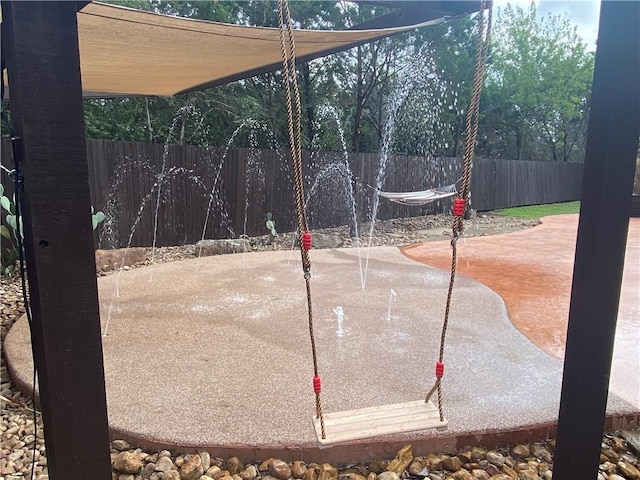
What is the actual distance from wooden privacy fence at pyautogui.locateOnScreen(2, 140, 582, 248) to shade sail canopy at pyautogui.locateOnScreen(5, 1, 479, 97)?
188 cm

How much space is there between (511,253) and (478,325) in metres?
2.98

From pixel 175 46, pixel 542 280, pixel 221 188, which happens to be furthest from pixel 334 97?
pixel 175 46

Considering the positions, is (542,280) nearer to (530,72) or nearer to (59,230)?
(59,230)

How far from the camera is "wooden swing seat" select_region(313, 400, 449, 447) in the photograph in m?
1.27

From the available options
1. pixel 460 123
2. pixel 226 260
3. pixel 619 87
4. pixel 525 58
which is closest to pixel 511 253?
pixel 226 260

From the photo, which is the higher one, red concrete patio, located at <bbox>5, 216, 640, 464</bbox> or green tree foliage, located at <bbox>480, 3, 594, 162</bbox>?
green tree foliage, located at <bbox>480, 3, 594, 162</bbox>

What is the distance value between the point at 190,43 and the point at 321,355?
2.01 m

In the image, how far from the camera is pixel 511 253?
5492 millimetres

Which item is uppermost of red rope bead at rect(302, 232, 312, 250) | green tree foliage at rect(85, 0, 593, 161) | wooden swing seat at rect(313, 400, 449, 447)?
green tree foliage at rect(85, 0, 593, 161)

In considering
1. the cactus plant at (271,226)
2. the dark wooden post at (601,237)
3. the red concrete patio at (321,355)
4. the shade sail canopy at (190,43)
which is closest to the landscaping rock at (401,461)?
the red concrete patio at (321,355)

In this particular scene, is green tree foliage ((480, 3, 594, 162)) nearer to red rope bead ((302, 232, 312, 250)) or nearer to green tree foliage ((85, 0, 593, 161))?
green tree foliage ((85, 0, 593, 161))

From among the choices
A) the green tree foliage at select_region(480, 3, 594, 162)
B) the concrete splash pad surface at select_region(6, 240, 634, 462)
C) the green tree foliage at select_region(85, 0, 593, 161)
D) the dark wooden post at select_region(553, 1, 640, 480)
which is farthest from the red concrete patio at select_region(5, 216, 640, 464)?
the green tree foliage at select_region(480, 3, 594, 162)

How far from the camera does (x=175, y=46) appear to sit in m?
2.75

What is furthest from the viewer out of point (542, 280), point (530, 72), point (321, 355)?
point (530, 72)
